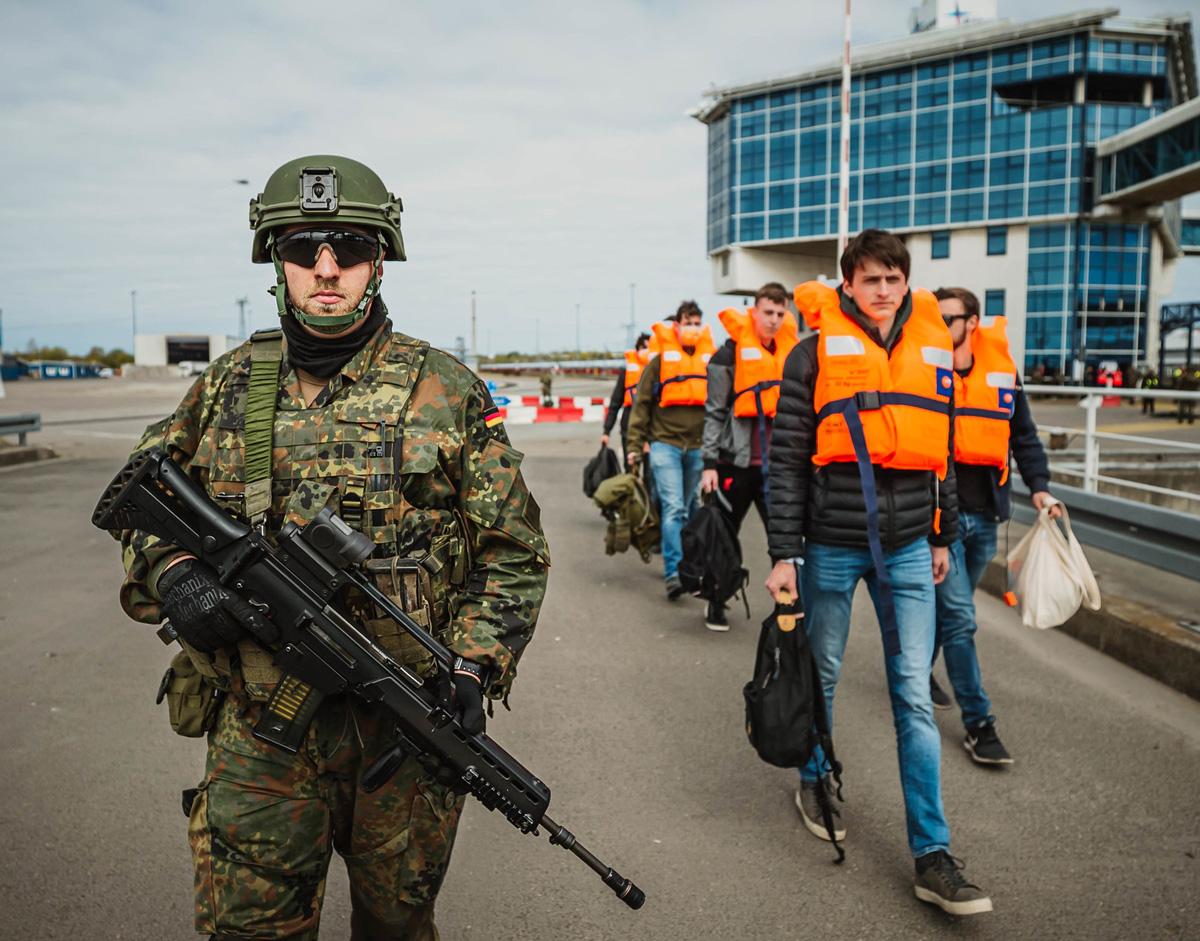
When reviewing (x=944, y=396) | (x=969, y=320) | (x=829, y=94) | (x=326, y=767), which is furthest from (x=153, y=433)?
(x=829, y=94)

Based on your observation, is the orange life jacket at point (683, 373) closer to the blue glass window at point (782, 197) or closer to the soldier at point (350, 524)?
the soldier at point (350, 524)

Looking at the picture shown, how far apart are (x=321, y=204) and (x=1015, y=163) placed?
5561 cm

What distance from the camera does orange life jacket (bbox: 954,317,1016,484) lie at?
466cm

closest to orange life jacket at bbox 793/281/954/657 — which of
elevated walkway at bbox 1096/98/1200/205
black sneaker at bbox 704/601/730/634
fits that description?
black sneaker at bbox 704/601/730/634

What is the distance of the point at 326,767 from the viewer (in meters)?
2.34

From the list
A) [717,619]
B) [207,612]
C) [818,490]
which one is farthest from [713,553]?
[207,612]

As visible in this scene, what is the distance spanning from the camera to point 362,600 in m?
2.35

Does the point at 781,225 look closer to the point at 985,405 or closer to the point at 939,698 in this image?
the point at 939,698

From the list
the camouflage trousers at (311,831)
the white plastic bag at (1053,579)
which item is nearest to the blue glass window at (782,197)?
the white plastic bag at (1053,579)

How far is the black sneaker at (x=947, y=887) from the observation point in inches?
125

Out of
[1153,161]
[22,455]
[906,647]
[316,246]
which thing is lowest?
[22,455]

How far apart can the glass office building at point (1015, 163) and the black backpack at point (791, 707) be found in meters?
48.8

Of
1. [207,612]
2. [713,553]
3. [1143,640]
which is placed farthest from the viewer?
[713,553]

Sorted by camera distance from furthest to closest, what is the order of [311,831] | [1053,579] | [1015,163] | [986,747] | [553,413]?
[1015,163] → [553,413] → [1053,579] → [986,747] → [311,831]
